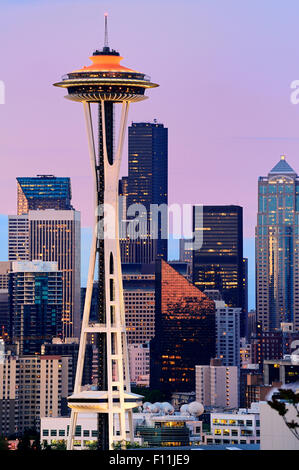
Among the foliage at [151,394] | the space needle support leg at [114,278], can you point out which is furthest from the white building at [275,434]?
the foliage at [151,394]

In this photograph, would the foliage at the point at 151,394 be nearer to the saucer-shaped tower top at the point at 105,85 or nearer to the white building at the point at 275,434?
the saucer-shaped tower top at the point at 105,85

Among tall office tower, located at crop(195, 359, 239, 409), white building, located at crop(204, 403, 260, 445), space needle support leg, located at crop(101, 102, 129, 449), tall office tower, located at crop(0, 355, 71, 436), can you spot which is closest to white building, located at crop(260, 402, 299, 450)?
space needle support leg, located at crop(101, 102, 129, 449)

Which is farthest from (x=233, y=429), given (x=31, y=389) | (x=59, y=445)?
(x=31, y=389)

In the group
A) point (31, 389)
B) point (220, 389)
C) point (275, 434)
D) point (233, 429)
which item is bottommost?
point (233, 429)

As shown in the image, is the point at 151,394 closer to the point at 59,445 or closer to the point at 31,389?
the point at 31,389

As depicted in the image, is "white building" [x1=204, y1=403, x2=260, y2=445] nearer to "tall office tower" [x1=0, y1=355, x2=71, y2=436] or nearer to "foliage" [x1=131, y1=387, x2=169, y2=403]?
"tall office tower" [x1=0, y1=355, x2=71, y2=436]

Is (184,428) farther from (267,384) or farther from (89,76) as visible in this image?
(89,76)
